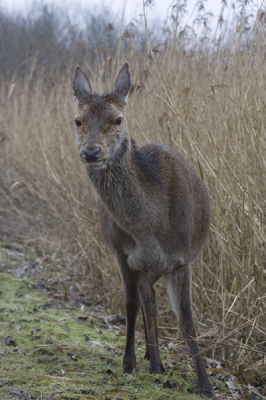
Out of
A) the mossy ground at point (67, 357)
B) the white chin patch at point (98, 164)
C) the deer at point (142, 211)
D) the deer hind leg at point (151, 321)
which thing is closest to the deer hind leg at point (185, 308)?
the deer at point (142, 211)

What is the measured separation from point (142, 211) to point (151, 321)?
963 millimetres

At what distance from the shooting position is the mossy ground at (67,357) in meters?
4.11

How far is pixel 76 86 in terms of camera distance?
15.0 ft

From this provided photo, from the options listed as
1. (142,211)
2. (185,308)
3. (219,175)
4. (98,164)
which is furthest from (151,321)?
(98,164)

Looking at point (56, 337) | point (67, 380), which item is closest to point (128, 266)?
point (67, 380)

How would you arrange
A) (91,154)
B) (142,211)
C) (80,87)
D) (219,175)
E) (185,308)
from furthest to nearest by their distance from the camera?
(219,175), (80,87), (185,308), (142,211), (91,154)

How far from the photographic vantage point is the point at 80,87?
4.59 m

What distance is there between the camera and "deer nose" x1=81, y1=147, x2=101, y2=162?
3838mm

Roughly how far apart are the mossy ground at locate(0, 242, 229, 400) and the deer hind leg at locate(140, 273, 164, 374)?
0.33 ft

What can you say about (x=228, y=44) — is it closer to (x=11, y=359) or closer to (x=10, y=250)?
(x=11, y=359)

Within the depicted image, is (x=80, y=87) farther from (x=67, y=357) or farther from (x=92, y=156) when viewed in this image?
(x=67, y=357)

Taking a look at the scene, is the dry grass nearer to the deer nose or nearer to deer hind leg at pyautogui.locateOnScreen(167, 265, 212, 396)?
deer hind leg at pyautogui.locateOnScreen(167, 265, 212, 396)

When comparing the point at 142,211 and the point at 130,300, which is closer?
the point at 142,211

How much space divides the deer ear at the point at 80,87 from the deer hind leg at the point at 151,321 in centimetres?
134
